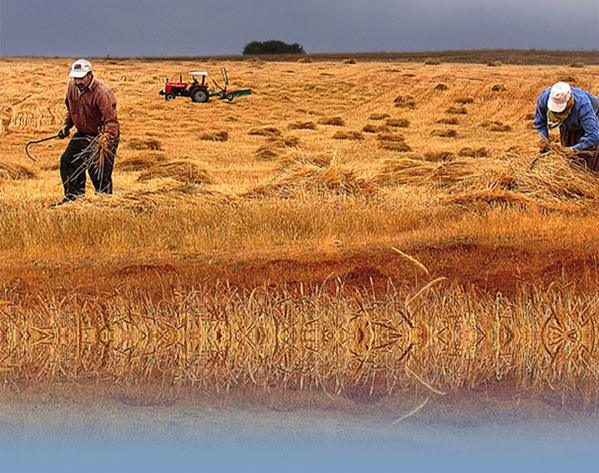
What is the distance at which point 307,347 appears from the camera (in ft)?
28.9

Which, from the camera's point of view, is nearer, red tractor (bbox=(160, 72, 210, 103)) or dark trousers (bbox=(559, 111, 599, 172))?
dark trousers (bbox=(559, 111, 599, 172))

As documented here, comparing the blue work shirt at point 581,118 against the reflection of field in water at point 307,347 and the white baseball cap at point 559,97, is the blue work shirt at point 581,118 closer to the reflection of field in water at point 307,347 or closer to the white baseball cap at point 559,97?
the white baseball cap at point 559,97

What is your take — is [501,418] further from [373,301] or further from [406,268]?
[406,268]

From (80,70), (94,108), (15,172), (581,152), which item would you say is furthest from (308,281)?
(15,172)

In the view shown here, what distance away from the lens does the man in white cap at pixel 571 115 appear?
12.2m

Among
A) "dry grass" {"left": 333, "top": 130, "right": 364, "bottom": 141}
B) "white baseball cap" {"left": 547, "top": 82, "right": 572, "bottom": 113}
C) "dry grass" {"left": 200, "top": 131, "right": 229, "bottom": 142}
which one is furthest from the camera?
"dry grass" {"left": 333, "top": 130, "right": 364, "bottom": 141}

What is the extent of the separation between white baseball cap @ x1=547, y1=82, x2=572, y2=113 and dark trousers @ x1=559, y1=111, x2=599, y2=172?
895mm

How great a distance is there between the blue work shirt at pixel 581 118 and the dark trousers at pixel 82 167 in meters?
4.87

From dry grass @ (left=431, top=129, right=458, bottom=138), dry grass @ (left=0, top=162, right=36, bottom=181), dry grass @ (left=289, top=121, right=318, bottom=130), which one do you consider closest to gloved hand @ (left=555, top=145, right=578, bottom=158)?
dry grass @ (left=0, top=162, right=36, bottom=181)

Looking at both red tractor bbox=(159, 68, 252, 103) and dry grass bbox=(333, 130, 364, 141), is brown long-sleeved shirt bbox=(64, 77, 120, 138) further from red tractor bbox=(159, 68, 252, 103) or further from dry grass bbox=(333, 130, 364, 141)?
red tractor bbox=(159, 68, 252, 103)

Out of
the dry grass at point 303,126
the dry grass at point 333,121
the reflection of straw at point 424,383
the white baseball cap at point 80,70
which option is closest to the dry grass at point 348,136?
the dry grass at point 303,126

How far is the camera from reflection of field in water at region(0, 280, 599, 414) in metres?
7.92

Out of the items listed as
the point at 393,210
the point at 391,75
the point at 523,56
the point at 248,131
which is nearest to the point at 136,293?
the point at 393,210

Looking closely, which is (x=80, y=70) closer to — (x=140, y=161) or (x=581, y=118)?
(x=581, y=118)
